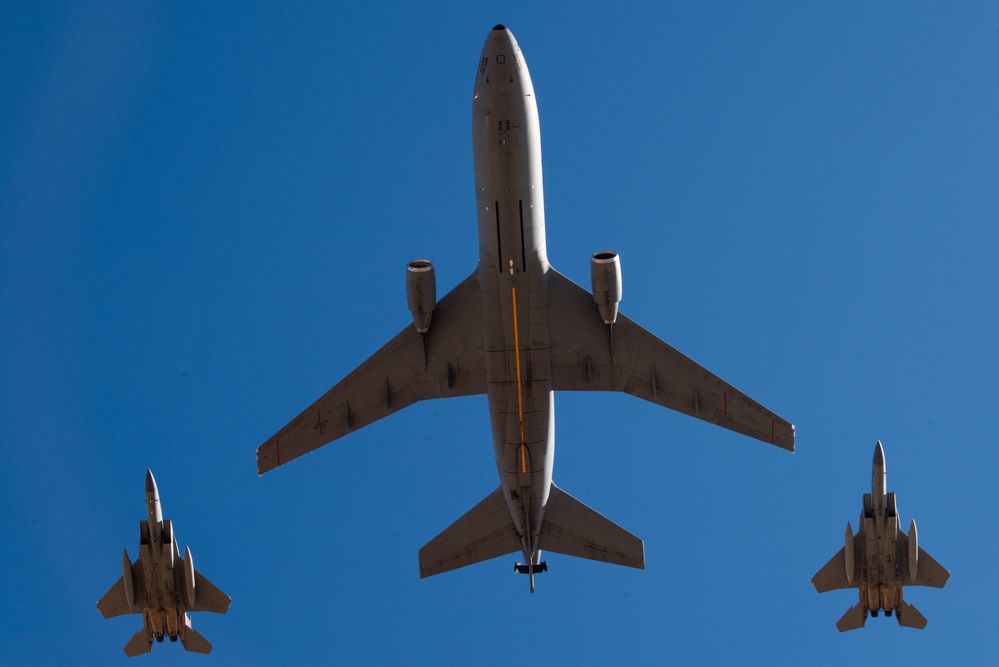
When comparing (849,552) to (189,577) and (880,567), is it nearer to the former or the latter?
(880,567)

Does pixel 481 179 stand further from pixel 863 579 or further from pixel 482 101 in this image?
pixel 863 579

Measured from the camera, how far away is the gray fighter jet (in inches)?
Answer: 1708

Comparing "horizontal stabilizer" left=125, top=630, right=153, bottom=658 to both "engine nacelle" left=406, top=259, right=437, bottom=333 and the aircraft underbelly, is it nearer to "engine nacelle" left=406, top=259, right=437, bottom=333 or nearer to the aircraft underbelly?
the aircraft underbelly

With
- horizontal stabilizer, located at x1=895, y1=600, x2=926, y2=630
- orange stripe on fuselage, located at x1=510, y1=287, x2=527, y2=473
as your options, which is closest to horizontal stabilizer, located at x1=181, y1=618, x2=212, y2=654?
orange stripe on fuselage, located at x1=510, y1=287, x2=527, y2=473

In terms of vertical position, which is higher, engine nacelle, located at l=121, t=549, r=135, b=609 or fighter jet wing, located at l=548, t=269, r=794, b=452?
fighter jet wing, located at l=548, t=269, r=794, b=452

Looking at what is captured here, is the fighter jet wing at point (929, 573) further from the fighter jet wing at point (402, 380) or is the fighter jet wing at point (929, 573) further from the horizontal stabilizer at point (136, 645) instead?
the horizontal stabilizer at point (136, 645)

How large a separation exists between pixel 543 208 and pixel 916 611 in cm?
1970

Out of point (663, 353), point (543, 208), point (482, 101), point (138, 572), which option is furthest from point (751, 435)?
point (138, 572)

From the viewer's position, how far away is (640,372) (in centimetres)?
4894

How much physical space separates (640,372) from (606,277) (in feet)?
16.3

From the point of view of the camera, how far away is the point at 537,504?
49156 millimetres

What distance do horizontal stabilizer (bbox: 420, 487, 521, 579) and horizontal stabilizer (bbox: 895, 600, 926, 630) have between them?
1345 centimetres

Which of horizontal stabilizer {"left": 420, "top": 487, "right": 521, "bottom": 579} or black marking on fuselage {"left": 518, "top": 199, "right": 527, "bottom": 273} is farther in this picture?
horizontal stabilizer {"left": 420, "top": 487, "right": 521, "bottom": 579}

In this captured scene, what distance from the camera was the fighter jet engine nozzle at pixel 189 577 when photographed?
4944 centimetres
